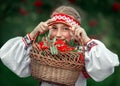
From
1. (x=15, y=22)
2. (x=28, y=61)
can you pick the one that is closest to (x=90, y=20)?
(x=15, y=22)

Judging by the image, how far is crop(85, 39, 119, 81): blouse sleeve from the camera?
6.05 meters

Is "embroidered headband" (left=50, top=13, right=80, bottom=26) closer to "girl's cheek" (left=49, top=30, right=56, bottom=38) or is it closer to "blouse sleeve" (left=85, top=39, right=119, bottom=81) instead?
"girl's cheek" (left=49, top=30, right=56, bottom=38)

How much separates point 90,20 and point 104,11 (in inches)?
14.6

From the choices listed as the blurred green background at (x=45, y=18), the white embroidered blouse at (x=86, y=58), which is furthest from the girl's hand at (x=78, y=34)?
the blurred green background at (x=45, y=18)

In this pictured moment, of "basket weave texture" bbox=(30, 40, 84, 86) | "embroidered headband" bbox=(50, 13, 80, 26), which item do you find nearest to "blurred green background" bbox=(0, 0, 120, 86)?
"embroidered headband" bbox=(50, 13, 80, 26)

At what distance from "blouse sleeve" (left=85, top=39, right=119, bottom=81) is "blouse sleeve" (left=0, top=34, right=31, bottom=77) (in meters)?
0.59

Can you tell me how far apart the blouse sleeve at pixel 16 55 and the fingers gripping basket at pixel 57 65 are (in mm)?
304

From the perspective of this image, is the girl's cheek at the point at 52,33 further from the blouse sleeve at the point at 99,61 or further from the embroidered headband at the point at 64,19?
the blouse sleeve at the point at 99,61

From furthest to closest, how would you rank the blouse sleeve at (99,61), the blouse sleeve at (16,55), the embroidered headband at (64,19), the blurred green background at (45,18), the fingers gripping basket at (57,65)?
the blurred green background at (45,18)
the blouse sleeve at (16,55)
the embroidered headband at (64,19)
the blouse sleeve at (99,61)
the fingers gripping basket at (57,65)

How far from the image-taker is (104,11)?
1073 cm

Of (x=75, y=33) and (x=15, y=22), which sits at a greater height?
(x=15, y=22)

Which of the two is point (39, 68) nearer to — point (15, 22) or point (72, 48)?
point (72, 48)

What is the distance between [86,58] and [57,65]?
310 mm

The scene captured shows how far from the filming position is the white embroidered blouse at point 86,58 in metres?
6.06
